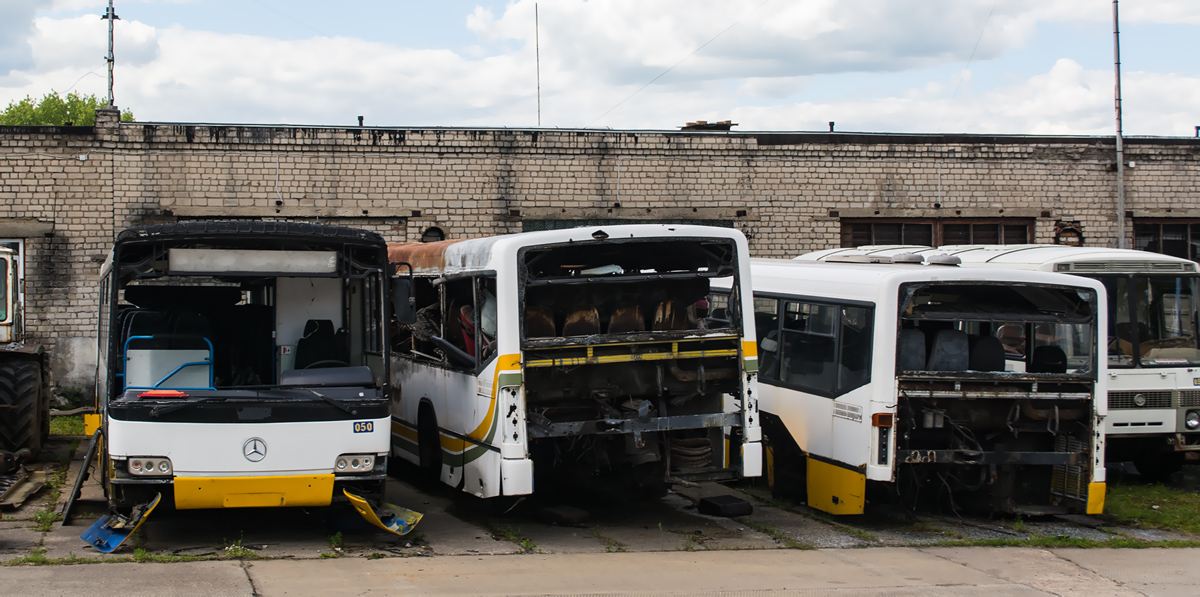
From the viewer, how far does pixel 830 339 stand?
9859 millimetres

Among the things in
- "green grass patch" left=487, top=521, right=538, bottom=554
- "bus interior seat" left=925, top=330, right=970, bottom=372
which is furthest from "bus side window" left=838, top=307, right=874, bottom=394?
"green grass patch" left=487, top=521, right=538, bottom=554

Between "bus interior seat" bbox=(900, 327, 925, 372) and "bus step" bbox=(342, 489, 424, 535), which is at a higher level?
"bus interior seat" bbox=(900, 327, 925, 372)

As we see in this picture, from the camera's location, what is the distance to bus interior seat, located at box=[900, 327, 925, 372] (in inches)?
371

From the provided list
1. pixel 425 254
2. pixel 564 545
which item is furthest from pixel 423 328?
pixel 564 545

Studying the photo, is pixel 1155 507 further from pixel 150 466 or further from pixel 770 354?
pixel 150 466

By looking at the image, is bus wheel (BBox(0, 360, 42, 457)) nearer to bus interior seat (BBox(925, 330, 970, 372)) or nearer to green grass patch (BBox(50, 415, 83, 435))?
green grass patch (BBox(50, 415, 83, 435))

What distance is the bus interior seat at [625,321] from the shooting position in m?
9.09

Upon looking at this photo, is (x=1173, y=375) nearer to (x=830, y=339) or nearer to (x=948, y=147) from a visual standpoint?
(x=830, y=339)

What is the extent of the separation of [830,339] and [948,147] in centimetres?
1259

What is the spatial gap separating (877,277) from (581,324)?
254 centimetres

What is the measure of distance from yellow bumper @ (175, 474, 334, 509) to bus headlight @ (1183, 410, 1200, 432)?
865 centimetres

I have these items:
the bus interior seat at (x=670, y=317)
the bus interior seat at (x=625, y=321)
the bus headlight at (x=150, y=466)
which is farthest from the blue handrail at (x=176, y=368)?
the bus interior seat at (x=670, y=317)

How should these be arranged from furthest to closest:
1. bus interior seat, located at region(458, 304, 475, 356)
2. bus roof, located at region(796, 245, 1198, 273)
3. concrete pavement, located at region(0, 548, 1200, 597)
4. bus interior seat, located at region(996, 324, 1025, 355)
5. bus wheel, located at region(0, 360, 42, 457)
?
1. bus wheel, located at region(0, 360, 42, 457)
2. bus roof, located at region(796, 245, 1198, 273)
3. bus interior seat, located at region(996, 324, 1025, 355)
4. bus interior seat, located at region(458, 304, 475, 356)
5. concrete pavement, located at region(0, 548, 1200, 597)

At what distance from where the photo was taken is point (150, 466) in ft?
25.7
